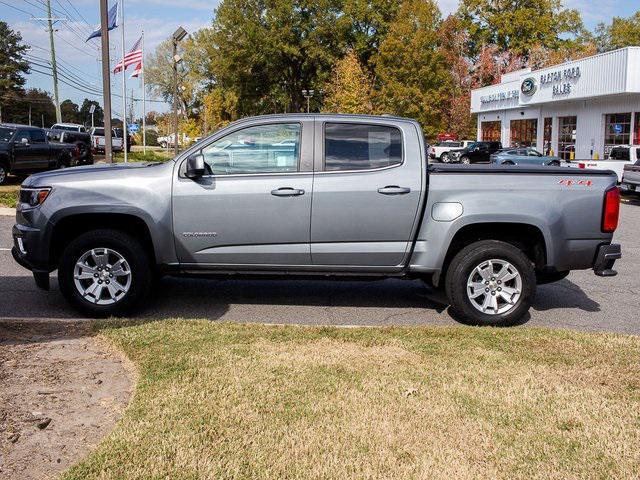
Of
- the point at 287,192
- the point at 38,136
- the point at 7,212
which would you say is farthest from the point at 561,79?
the point at 287,192

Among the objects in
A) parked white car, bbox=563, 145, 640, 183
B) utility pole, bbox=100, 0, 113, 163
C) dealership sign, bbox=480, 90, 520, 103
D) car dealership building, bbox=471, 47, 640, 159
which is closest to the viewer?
utility pole, bbox=100, 0, 113, 163

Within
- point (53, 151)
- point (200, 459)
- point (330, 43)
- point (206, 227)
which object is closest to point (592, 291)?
point (206, 227)

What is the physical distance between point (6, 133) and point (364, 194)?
17413 millimetres

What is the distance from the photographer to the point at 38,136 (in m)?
21.5

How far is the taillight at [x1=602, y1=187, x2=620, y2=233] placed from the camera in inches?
249

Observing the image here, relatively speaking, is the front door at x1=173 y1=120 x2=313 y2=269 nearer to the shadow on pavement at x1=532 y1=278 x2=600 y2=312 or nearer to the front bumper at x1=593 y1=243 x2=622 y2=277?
the front bumper at x1=593 y1=243 x2=622 y2=277

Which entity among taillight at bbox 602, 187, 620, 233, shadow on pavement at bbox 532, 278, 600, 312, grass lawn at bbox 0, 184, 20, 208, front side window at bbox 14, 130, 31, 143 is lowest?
shadow on pavement at bbox 532, 278, 600, 312

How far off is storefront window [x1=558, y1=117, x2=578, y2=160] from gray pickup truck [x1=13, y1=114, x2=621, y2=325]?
34.5m

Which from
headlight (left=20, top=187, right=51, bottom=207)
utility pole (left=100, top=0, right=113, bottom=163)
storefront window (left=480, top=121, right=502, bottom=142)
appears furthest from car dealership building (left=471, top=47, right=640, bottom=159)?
headlight (left=20, top=187, right=51, bottom=207)

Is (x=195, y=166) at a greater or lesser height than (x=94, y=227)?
greater

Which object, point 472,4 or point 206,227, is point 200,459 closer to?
point 206,227

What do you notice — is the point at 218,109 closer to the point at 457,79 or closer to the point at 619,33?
the point at 457,79

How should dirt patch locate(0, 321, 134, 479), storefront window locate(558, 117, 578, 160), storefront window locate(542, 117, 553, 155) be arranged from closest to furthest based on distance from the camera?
dirt patch locate(0, 321, 134, 479) < storefront window locate(558, 117, 578, 160) < storefront window locate(542, 117, 553, 155)

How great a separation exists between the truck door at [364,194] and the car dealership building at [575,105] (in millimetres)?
28909
